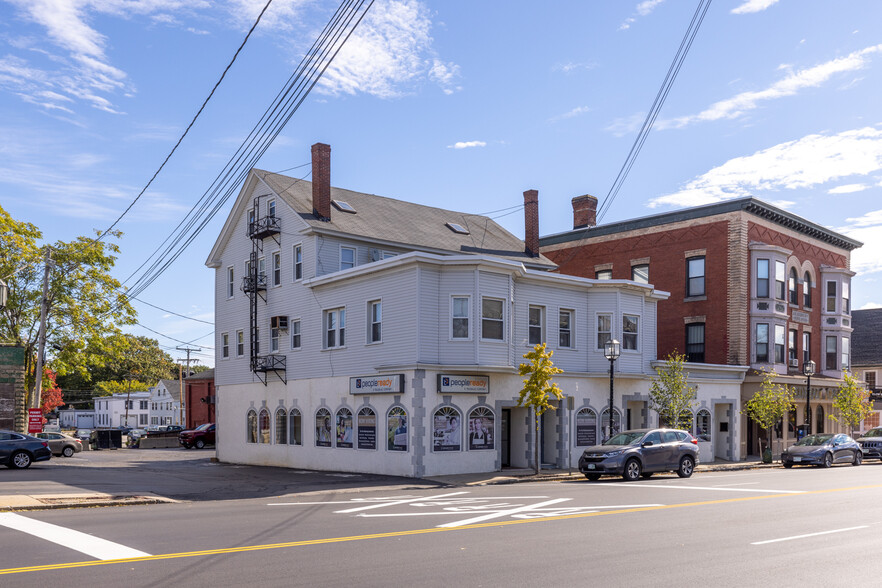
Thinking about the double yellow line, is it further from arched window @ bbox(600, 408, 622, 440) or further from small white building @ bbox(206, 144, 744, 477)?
arched window @ bbox(600, 408, 622, 440)

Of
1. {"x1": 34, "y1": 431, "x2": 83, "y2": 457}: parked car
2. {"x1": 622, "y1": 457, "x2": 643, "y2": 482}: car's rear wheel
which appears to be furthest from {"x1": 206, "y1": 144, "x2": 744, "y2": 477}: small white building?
{"x1": 34, "y1": 431, "x2": 83, "y2": 457}: parked car

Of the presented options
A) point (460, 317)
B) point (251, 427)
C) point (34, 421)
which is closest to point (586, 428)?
point (460, 317)

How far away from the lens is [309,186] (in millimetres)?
36969

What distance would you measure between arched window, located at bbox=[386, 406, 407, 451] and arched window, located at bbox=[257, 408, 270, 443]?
32.4 feet

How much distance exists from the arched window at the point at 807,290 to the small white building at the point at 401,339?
9240 mm

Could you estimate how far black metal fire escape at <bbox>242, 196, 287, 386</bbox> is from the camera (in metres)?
34.3

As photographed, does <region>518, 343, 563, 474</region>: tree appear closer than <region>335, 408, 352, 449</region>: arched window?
Yes

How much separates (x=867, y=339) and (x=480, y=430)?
4892 centimetres

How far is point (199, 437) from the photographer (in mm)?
Answer: 52031

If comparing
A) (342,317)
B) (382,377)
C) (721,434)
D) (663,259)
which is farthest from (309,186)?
(721,434)

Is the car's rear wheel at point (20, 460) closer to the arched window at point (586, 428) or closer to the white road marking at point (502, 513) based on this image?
the arched window at point (586, 428)

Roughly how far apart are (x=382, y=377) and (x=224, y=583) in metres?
18.5

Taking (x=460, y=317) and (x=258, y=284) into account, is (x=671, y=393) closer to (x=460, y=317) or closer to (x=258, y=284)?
(x=460, y=317)

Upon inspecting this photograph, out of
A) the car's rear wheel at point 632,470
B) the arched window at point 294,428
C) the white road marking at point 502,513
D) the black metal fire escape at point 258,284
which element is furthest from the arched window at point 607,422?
the white road marking at point 502,513
